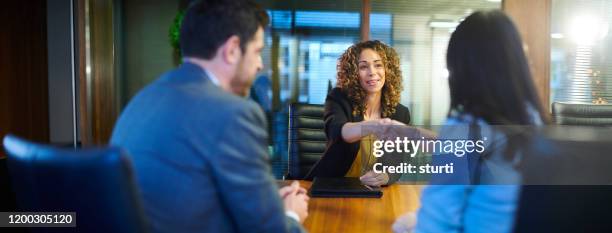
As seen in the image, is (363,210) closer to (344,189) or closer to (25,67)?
(344,189)

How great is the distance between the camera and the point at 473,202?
3.70 ft

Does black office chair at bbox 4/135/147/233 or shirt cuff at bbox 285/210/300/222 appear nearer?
black office chair at bbox 4/135/147/233

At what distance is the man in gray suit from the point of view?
0.74 m

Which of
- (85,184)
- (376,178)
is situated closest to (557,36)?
(376,178)

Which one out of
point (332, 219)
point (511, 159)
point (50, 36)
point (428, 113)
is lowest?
point (332, 219)

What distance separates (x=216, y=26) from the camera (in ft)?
2.70

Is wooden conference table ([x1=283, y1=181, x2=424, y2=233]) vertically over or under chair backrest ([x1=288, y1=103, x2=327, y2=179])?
under

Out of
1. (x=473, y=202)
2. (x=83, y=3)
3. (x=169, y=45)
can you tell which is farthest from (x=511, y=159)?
(x=83, y=3)

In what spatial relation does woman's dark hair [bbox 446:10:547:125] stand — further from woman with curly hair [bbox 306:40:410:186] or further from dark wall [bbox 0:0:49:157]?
dark wall [bbox 0:0:49:157]

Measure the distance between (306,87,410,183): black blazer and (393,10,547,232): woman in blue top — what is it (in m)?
0.20

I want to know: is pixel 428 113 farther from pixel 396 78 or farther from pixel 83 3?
pixel 83 3

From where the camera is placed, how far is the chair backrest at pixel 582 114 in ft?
4.36

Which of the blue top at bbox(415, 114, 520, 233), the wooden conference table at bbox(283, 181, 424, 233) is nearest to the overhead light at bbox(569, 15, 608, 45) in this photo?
the blue top at bbox(415, 114, 520, 233)

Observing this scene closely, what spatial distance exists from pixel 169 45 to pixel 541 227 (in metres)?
1.04
